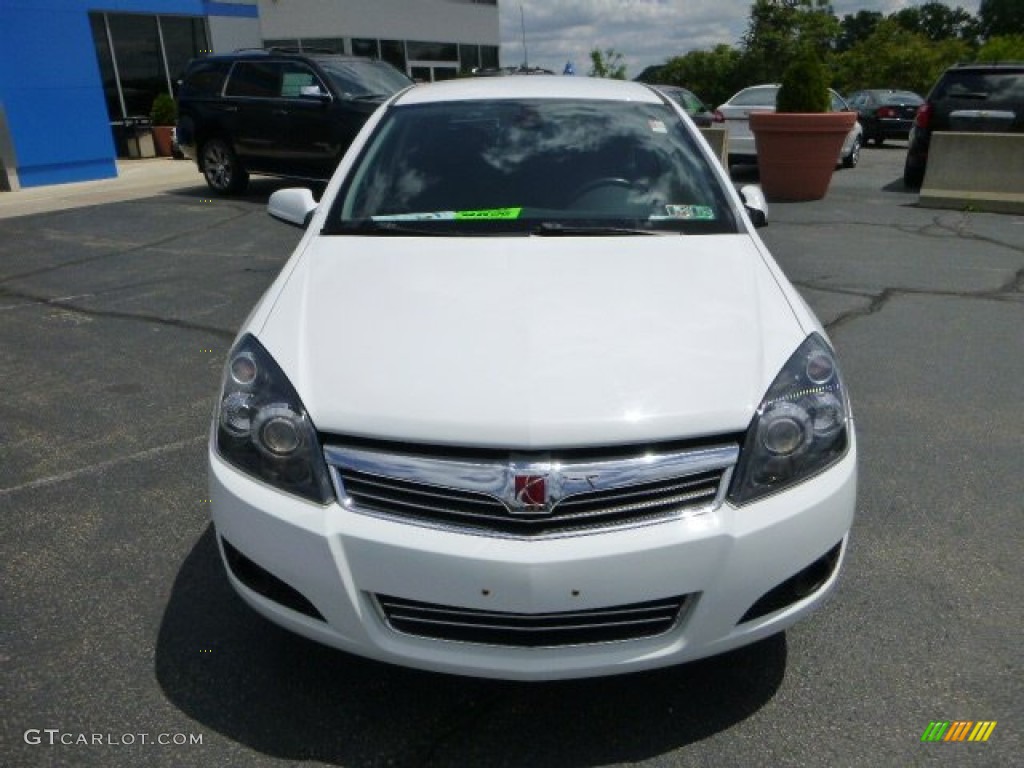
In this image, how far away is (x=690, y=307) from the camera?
2424 mm

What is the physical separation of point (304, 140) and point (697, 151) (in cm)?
903

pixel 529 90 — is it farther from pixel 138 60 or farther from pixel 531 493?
pixel 138 60

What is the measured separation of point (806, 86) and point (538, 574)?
35.9ft

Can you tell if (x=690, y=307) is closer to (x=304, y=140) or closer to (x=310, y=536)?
(x=310, y=536)

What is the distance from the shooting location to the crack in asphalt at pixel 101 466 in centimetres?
359

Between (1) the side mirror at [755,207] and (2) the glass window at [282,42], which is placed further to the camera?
(2) the glass window at [282,42]

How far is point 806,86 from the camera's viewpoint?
36.3ft

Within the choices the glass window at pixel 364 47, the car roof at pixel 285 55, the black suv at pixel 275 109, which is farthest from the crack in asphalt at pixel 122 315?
the glass window at pixel 364 47

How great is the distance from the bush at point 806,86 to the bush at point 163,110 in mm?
13228

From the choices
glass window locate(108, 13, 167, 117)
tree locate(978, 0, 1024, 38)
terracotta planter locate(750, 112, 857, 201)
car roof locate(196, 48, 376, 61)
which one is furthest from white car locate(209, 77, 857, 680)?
tree locate(978, 0, 1024, 38)

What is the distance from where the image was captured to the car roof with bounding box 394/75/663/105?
3688mm

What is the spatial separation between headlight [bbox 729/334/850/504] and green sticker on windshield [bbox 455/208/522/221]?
1229 millimetres

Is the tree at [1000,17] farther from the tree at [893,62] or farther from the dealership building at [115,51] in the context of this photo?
the dealership building at [115,51]

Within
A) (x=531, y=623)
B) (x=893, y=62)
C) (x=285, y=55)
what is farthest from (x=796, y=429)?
(x=893, y=62)
